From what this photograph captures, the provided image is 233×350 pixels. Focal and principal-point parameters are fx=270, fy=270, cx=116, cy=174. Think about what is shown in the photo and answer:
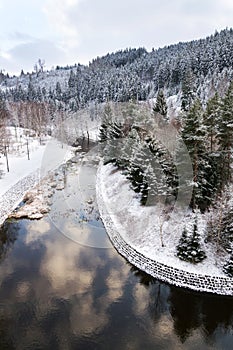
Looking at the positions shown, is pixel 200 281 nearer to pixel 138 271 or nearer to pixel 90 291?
pixel 138 271

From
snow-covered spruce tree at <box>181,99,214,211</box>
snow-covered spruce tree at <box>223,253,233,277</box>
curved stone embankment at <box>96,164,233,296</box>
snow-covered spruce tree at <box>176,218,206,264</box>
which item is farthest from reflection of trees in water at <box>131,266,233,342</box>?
snow-covered spruce tree at <box>181,99,214,211</box>

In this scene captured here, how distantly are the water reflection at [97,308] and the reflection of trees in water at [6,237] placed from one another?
1293mm

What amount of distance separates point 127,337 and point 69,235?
49.0 ft

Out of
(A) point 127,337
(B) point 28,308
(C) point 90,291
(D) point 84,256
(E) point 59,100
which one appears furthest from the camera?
(E) point 59,100

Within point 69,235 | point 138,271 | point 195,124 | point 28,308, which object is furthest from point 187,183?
point 28,308

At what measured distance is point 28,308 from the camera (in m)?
20.2

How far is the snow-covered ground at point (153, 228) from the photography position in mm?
23484

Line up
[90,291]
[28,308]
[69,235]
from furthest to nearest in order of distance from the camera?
[69,235] → [90,291] → [28,308]

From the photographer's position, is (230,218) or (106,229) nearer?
(230,218)

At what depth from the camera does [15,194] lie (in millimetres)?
41969

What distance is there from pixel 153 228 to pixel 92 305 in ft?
35.4

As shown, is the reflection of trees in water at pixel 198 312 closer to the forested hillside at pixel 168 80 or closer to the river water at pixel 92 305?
the river water at pixel 92 305

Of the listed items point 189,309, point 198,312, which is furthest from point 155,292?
point 198,312

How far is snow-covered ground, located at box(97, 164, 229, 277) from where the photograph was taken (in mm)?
23484
